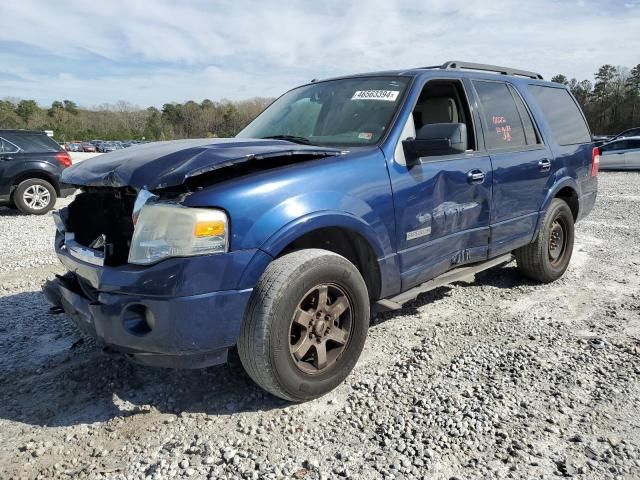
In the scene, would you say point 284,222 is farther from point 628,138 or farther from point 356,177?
point 628,138

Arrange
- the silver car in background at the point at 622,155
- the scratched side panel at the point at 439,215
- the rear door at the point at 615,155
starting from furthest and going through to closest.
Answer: the rear door at the point at 615,155 → the silver car in background at the point at 622,155 → the scratched side panel at the point at 439,215

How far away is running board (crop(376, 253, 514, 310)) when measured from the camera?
125 inches

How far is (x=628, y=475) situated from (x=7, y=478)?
9.08 ft

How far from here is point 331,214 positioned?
8.93 feet

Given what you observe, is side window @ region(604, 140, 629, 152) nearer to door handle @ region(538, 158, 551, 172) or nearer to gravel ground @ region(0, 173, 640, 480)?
door handle @ region(538, 158, 551, 172)

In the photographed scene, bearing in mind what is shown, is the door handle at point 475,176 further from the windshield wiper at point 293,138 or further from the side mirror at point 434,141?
the windshield wiper at point 293,138

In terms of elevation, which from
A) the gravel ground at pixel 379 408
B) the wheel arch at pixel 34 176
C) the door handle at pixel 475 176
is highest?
the wheel arch at pixel 34 176

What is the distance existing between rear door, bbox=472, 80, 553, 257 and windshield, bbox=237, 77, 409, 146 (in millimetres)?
981

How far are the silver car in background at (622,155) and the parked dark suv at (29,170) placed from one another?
17.5m

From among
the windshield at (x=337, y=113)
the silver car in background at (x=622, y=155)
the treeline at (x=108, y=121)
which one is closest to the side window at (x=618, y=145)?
the silver car in background at (x=622, y=155)

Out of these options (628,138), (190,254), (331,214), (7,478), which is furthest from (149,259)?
(628,138)

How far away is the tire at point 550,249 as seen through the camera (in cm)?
471

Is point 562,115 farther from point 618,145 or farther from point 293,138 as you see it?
point 618,145

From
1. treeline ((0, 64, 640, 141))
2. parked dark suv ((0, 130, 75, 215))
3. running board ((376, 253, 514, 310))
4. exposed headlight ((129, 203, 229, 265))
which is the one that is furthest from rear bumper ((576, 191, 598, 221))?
treeline ((0, 64, 640, 141))
